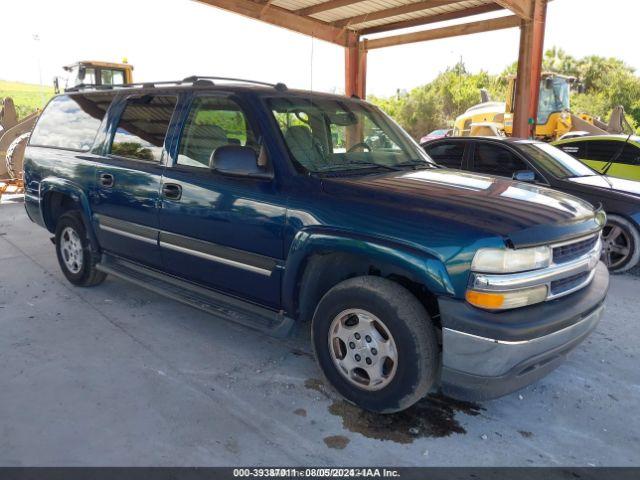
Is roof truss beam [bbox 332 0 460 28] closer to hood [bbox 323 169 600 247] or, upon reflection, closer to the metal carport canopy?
the metal carport canopy

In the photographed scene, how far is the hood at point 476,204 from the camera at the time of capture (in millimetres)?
2521

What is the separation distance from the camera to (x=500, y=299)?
2445 mm

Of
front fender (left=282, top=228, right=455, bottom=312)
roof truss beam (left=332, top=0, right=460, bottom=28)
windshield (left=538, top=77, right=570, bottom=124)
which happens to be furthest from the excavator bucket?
windshield (left=538, top=77, right=570, bottom=124)

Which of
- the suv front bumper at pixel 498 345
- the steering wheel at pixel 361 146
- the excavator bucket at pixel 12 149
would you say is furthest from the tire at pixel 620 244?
the excavator bucket at pixel 12 149

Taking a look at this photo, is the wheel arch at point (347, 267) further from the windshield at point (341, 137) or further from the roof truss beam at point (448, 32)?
the roof truss beam at point (448, 32)

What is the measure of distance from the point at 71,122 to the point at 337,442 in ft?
13.1

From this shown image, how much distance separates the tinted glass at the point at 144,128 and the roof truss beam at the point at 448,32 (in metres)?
7.60

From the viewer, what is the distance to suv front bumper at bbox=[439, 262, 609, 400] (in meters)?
2.41

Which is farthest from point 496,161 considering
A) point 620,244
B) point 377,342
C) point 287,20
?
point 287,20

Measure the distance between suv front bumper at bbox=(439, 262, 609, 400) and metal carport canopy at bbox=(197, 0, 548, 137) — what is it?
291 inches

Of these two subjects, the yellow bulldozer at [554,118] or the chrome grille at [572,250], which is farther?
the yellow bulldozer at [554,118]

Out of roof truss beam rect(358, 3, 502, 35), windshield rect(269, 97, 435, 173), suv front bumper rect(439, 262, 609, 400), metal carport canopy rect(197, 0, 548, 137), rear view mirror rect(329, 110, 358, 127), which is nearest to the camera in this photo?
suv front bumper rect(439, 262, 609, 400)

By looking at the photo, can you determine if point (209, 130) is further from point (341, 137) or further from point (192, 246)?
point (341, 137)

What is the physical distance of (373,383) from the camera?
2.83 metres
